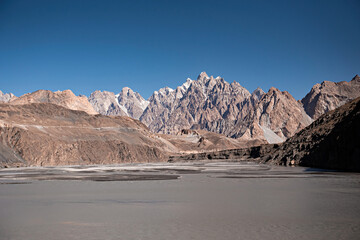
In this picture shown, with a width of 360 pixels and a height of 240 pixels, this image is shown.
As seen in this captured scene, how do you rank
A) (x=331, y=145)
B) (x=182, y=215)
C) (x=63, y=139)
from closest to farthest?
1. (x=182, y=215)
2. (x=331, y=145)
3. (x=63, y=139)

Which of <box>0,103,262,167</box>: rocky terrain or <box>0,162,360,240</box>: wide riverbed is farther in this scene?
<box>0,103,262,167</box>: rocky terrain

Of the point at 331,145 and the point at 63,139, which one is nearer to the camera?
the point at 331,145

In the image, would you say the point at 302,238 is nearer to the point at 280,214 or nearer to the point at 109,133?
the point at 280,214

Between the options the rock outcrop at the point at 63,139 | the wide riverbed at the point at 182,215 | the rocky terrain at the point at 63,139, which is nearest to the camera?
the wide riverbed at the point at 182,215

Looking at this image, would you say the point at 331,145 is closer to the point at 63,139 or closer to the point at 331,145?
the point at 331,145

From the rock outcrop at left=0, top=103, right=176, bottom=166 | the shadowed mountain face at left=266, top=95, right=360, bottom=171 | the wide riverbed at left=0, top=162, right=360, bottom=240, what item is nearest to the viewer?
the wide riverbed at left=0, top=162, right=360, bottom=240

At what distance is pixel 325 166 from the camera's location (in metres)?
63.3

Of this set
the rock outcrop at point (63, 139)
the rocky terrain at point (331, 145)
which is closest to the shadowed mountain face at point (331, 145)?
the rocky terrain at point (331, 145)

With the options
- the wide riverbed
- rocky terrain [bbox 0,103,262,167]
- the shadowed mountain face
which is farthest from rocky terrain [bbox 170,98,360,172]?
rocky terrain [bbox 0,103,262,167]

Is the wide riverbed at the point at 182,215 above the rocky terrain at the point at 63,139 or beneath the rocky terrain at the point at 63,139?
beneath

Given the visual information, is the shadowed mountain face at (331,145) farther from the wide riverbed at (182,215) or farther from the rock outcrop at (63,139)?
the rock outcrop at (63,139)

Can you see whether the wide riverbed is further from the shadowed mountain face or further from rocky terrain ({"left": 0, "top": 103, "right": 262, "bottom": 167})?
rocky terrain ({"left": 0, "top": 103, "right": 262, "bottom": 167})

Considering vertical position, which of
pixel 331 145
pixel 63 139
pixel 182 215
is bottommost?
pixel 182 215

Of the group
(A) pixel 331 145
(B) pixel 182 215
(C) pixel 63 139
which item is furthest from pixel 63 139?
(B) pixel 182 215
